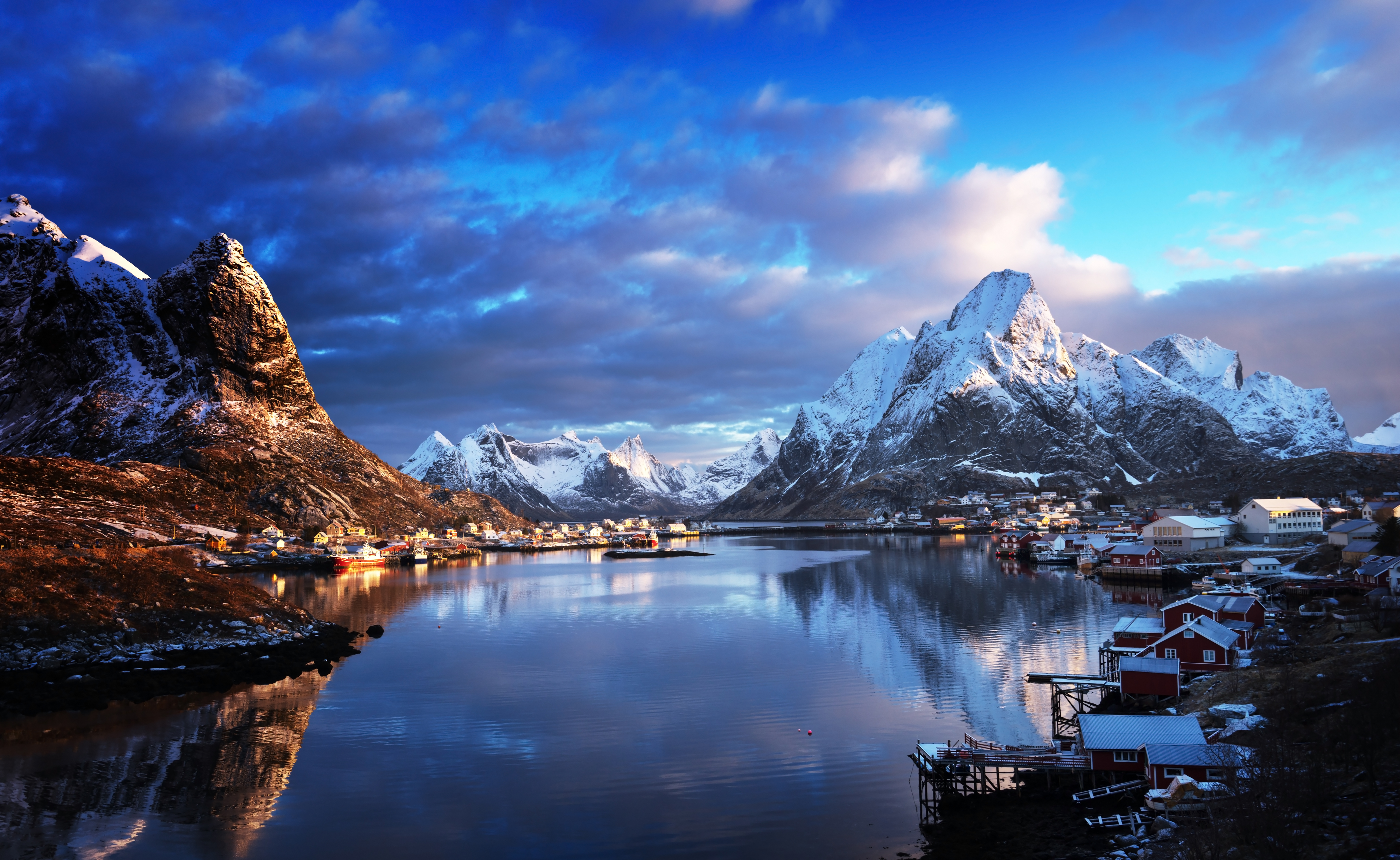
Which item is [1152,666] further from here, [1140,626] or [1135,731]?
[1135,731]

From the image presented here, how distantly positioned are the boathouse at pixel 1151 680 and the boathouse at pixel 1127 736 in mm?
9618

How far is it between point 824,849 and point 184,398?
460ft

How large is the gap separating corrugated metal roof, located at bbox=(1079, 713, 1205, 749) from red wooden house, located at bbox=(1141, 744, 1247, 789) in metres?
0.38

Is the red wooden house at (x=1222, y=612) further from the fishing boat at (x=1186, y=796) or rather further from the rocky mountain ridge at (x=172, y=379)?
the rocky mountain ridge at (x=172, y=379)

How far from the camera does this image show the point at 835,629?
60.5 metres

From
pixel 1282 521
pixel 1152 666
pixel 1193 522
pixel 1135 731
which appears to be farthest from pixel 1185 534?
pixel 1135 731

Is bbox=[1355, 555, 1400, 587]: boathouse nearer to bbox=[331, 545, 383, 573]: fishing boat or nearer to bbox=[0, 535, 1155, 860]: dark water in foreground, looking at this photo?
bbox=[0, 535, 1155, 860]: dark water in foreground

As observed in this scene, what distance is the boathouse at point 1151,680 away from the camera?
3509 cm

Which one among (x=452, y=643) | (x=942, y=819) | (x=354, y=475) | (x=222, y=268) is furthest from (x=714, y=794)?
(x=222, y=268)

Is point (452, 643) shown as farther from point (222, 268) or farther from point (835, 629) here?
point (222, 268)

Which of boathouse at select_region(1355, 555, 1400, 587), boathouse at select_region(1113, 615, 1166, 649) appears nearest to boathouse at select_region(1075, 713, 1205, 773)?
boathouse at select_region(1113, 615, 1166, 649)

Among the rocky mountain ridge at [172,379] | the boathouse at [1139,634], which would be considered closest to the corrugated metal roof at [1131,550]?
the boathouse at [1139,634]

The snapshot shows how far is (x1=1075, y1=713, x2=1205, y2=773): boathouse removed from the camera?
82.9 feet

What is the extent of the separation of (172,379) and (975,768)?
145m
